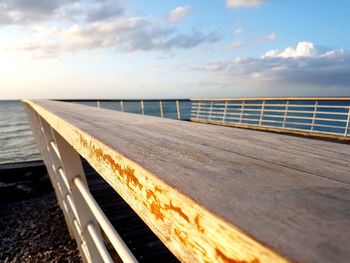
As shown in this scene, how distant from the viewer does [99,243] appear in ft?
3.65

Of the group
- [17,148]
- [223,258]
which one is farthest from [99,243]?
[17,148]

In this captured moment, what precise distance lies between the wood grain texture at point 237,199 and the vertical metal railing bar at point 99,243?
1.99ft

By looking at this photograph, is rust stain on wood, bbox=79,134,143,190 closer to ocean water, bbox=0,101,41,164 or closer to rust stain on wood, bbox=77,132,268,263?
rust stain on wood, bbox=77,132,268,263

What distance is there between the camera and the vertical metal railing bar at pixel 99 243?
3.35ft

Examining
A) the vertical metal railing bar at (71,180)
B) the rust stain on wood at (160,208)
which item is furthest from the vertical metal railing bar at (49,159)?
the rust stain on wood at (160,208)

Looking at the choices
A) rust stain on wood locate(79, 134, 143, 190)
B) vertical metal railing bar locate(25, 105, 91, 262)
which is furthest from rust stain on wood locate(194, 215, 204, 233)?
vertical metal railing bar locate(25, 105, 91, 262)

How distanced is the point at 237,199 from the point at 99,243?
3.25ft

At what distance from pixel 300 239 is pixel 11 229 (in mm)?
6272

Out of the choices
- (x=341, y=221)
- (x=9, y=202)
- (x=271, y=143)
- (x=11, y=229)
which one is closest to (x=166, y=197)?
(x=341, y=221)

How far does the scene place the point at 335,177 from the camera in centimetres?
39

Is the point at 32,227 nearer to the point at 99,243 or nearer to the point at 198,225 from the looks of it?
the point at 99,243

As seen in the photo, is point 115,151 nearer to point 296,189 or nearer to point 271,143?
point 296,189

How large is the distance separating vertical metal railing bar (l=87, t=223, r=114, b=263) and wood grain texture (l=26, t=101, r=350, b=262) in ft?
1.99

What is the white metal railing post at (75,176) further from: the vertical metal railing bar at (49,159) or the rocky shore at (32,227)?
the rocky shore at (32,227)
